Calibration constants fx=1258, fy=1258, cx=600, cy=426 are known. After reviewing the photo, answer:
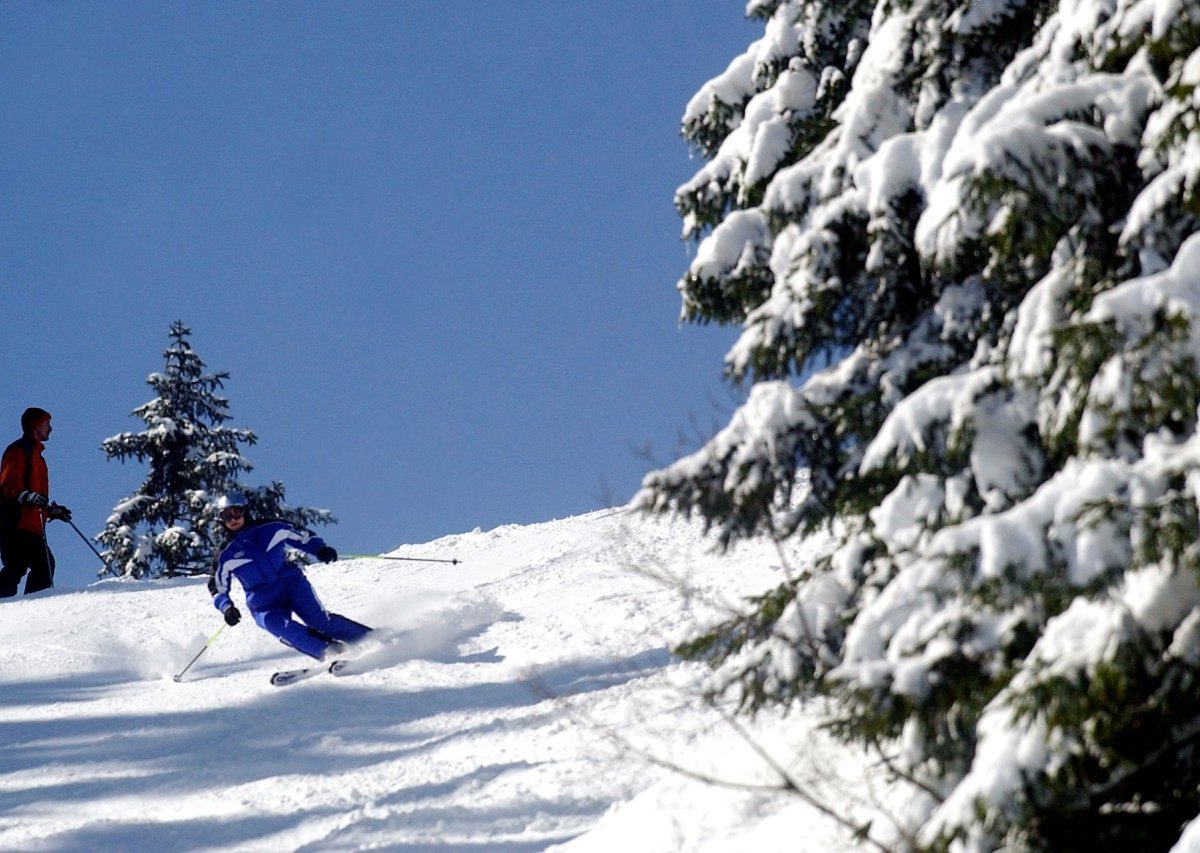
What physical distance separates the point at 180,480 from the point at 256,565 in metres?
16.9

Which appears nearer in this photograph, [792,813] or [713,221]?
[792,813]

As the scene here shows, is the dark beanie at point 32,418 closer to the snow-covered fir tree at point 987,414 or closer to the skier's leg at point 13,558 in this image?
the skier's leg at point 13,558

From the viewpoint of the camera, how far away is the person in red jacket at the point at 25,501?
1630 cm

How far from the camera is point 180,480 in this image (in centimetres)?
2848

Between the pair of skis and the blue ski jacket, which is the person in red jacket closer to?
the blue ski jacket

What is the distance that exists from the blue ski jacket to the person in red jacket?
16.1ft

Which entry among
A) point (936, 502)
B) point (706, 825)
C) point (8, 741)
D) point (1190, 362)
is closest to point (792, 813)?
point (706, 825)

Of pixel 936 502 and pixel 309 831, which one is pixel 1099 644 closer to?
pixel 936 502

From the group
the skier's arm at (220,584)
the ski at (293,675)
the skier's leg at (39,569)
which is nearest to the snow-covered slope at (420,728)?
the ski at (293,675)

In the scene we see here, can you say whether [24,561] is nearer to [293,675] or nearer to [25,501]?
[25,501]

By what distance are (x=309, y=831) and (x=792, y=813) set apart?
364cm

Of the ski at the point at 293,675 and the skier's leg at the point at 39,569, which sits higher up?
the skier's leg at the point at 39,569

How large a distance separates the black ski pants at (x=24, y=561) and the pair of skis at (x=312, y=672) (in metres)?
6.69

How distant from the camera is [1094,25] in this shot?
5355 millimetres
